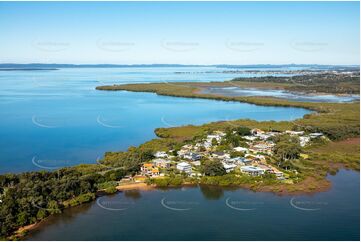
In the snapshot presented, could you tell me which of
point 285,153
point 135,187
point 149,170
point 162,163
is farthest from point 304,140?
point 135,187

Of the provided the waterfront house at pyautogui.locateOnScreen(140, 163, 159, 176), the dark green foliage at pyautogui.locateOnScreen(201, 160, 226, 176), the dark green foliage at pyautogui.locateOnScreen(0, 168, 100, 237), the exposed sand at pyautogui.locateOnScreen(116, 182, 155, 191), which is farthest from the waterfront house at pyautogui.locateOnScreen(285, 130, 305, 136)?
the dark green foliage at pyautogui.locateOnScreen(0, 168, 100, 237)

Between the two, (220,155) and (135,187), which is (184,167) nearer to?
(135,187)

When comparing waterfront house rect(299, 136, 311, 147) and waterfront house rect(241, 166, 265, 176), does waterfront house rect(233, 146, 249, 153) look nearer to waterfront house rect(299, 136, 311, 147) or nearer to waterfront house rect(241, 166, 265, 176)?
waterfront house rect(241, 166, 265, 176)

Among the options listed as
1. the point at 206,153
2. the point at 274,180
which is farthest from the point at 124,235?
the point at 206,153

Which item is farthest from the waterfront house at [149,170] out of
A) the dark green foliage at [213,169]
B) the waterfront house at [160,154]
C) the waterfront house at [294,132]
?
the waterfront house at [294,132]

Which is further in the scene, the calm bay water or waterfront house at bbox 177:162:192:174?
waterfront house at bbox 177:162:192:174

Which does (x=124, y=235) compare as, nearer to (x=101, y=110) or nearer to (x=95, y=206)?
(x=95, y=206)
